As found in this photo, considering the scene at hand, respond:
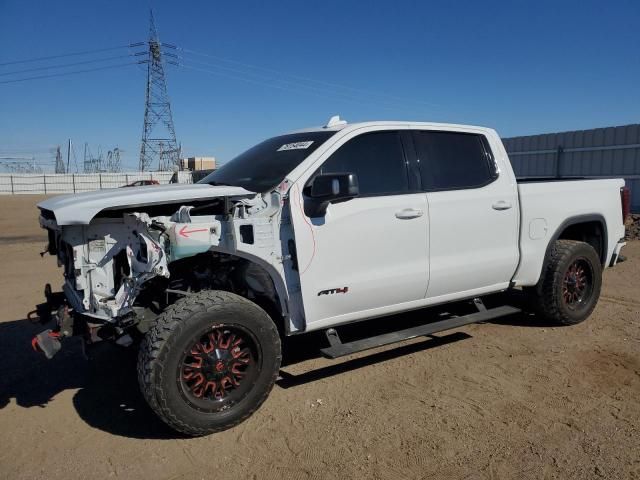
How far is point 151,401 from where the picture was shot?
3.34 meters

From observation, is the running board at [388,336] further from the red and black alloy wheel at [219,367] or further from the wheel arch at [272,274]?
the red and black alloy wheel at [219,367]

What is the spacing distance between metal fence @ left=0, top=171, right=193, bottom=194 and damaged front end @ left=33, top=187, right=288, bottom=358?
139 ft

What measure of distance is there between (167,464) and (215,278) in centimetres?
138

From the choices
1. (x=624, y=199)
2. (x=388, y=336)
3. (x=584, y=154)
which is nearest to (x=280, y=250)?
(x=388, y=336)

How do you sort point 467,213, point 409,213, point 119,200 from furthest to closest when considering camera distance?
point 467,213, point 409,213, point 119,200

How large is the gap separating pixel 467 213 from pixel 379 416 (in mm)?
1949

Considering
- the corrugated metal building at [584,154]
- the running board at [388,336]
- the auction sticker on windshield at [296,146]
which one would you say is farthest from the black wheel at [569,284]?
the corrugated metal building at [584,154]

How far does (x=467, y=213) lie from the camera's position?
471cm

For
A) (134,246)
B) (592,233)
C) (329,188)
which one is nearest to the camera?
(134,246)

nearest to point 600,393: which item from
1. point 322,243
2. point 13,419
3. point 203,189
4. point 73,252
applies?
point 322,243

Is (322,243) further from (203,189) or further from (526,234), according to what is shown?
(526,234)

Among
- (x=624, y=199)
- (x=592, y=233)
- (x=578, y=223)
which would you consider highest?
(x=624, y=199)

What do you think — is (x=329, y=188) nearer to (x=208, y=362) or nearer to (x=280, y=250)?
(x=280, y=250)

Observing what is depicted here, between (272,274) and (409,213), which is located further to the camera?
(409,213)
